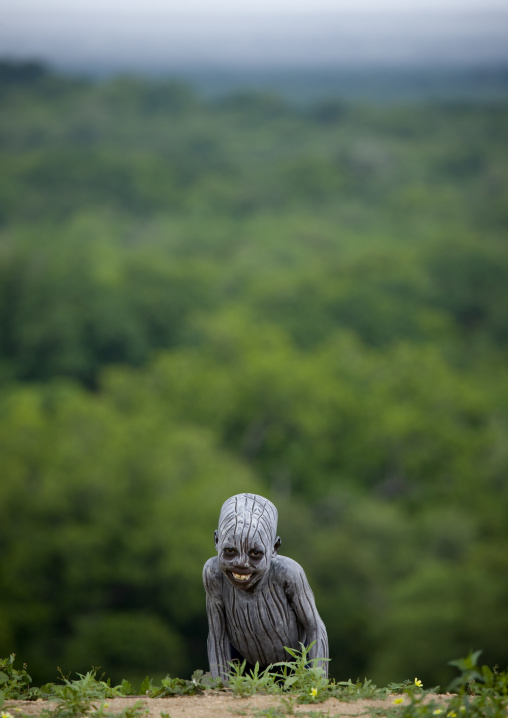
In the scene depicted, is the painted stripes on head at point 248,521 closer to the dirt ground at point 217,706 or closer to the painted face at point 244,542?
the painted face at point 244,542

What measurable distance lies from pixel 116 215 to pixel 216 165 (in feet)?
52.1

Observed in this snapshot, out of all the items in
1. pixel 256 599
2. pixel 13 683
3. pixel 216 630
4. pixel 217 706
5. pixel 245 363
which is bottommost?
pixel 217 706

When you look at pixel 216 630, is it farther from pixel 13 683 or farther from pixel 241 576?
pixel 13 683

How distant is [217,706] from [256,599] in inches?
30.2

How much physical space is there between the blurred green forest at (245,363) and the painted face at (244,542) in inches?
863

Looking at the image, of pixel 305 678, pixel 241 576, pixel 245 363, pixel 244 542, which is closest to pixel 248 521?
pixel 244 542

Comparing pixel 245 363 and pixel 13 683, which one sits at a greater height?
pixel 245 363

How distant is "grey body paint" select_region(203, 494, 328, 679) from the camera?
229 inches

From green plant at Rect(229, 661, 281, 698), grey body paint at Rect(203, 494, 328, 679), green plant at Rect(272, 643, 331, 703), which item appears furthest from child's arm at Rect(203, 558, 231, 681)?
green plant at Rect(272, 643, 331, 703)

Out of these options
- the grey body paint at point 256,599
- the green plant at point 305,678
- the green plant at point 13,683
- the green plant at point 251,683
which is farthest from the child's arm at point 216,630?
the green plant at point 13,683

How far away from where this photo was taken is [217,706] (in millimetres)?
5574

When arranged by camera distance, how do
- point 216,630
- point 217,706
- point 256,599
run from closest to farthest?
1. point 217,706
2. point 256,599
3. point 216,630

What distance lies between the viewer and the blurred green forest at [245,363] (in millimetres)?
31078

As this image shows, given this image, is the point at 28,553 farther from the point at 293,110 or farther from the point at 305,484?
the point at 293,110
